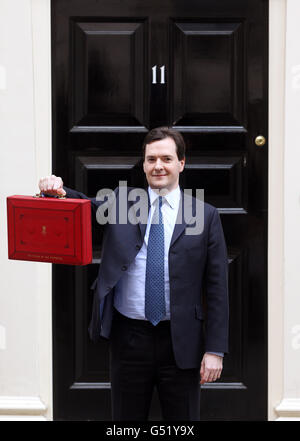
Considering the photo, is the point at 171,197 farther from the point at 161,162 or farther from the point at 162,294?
the point at 162,294

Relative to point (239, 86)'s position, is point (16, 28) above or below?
above

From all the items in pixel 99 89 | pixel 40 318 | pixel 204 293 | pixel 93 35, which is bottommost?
pixel 40 318

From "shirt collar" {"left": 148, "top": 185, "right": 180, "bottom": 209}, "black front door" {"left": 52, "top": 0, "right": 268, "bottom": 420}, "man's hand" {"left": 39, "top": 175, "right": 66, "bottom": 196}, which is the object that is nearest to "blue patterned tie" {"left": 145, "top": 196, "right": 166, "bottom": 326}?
"shirt collar" {"left": 148, "top": 185, "right": 180, "bottom": 209}

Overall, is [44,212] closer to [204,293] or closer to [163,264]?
[163,264]

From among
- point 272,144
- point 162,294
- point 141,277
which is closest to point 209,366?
point 162,294

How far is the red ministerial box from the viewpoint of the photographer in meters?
3.09

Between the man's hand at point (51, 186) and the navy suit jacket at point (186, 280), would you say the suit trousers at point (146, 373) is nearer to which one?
the navy suit jacket at point (186, 280)

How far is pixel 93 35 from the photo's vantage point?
427cm

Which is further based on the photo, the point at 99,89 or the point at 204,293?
the point at 99,89

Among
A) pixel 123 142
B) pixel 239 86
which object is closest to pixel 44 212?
pixel 123 142

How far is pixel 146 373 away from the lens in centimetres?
315

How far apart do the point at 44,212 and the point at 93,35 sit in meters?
1.54

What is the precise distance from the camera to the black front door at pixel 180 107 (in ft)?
13.9

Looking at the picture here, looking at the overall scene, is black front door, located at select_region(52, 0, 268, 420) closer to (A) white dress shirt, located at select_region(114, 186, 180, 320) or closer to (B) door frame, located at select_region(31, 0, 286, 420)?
(B) door frame, located at select_region(31, 0, 286, 420)
